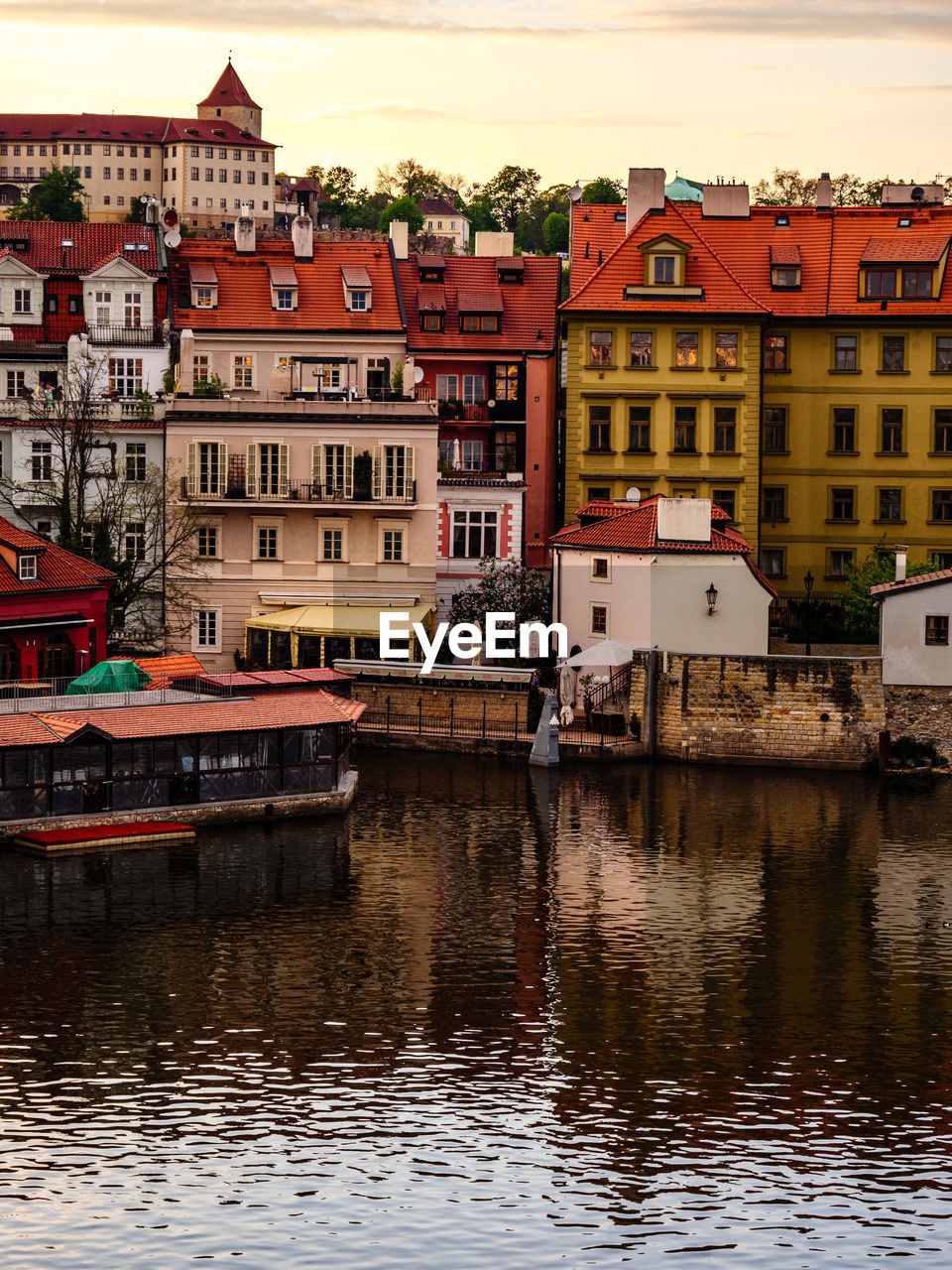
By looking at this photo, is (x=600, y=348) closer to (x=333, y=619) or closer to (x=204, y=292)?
(x=333, y=619)

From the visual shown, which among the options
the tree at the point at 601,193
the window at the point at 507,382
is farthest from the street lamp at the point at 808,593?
the tree at the point at 601,193

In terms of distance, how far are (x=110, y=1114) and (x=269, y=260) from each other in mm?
60536

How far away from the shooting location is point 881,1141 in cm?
4003

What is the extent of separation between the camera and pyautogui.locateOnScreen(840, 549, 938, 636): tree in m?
84.6

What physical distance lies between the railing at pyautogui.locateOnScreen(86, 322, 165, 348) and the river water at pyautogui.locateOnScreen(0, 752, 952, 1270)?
3346cm

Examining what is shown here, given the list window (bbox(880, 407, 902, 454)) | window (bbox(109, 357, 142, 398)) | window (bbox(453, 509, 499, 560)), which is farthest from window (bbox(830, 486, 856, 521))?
window (bbox(109, 357, 142, 398))

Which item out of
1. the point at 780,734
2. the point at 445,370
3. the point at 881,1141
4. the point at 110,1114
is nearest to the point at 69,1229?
the point at 110,1114

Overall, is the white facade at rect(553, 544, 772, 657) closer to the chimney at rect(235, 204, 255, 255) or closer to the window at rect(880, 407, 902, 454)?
the window at rect(880, 407, 902, 454)

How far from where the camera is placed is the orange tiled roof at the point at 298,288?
301 ft

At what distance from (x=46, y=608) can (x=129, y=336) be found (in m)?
21.2

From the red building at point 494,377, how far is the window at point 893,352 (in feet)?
49.3

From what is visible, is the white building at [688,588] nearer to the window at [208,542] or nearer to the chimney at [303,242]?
the window at [208,542]

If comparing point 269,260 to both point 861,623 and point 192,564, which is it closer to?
point 192,564

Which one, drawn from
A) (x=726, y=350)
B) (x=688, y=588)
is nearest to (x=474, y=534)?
(x=688, y=588)
